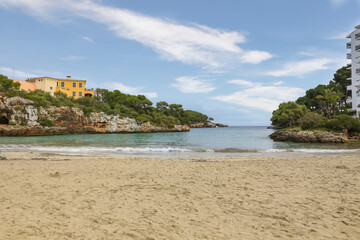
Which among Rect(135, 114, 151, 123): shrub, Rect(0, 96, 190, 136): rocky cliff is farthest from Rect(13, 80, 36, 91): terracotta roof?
Rect(135, 114, 151, 123): shrub

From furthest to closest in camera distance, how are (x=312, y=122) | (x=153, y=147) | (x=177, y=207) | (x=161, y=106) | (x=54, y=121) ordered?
(x=161, y=106)
(x=54, y=121)
(x=312, y=122)
(x=153, y=147)
(x=177, y=207)

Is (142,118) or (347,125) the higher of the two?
(142,118)

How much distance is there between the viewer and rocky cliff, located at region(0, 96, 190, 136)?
48.2 m

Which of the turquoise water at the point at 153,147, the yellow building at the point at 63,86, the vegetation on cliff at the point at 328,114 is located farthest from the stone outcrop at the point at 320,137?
the yellow building at the point at 63,86

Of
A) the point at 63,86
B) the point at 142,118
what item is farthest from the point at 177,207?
the point at 63,86

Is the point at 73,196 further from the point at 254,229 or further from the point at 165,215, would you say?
the point at 254,229

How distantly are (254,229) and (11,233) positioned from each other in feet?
14.5

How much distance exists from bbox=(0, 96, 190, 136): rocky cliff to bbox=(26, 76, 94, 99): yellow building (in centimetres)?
1461

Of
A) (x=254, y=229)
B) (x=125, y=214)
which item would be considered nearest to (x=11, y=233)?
(x=125, y=214)

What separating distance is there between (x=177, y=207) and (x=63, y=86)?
79.4m

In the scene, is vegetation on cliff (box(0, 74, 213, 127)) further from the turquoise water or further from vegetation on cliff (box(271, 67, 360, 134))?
vegetation on cliff (box(271, 67, 360, 134))

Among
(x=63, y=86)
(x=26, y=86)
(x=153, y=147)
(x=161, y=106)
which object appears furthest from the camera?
(x=161, y=106)

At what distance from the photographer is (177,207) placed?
5340 millimetres

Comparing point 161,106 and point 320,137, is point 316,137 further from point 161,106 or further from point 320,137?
point 161,106
